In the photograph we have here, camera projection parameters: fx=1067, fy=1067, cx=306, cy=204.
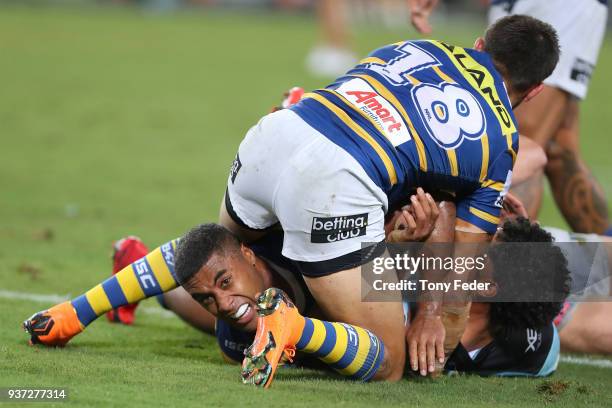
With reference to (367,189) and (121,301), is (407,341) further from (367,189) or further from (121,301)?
(121,301)

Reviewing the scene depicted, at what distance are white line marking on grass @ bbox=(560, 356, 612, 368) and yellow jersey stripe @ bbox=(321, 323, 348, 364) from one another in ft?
4.68

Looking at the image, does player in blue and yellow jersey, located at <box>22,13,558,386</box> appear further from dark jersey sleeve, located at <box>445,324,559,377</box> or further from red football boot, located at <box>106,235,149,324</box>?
red football boot, located at <box>106,235,149,324</box>

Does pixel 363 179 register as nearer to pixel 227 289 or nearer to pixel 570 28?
pixel 227 289

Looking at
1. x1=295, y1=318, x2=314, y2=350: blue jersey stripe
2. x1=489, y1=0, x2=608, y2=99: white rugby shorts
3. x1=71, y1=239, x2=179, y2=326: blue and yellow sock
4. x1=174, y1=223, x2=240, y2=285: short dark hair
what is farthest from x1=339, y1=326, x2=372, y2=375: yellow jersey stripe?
x1=489, y1=0, x2=608, y2=99: white rugby shorts

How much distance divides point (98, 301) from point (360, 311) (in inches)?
50.4

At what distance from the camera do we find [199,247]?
14.5 ft

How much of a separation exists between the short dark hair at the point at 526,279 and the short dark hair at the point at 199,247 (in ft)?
4.07

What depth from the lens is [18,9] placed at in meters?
23.8

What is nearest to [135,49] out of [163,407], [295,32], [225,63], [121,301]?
[225,63]

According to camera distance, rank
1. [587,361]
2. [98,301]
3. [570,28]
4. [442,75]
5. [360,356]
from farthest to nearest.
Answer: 1. [570,28]
2. [587,361]
3. [98,301]
4. [442,75]
5. [360,356]

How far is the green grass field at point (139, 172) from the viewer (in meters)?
4.25

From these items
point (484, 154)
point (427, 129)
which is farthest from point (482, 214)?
point (427, 129)

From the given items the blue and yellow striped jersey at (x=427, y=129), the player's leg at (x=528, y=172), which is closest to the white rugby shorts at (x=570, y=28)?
the player's leg at (x=528, y=172)

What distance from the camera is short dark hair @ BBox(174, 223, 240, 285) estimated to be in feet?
14.4
